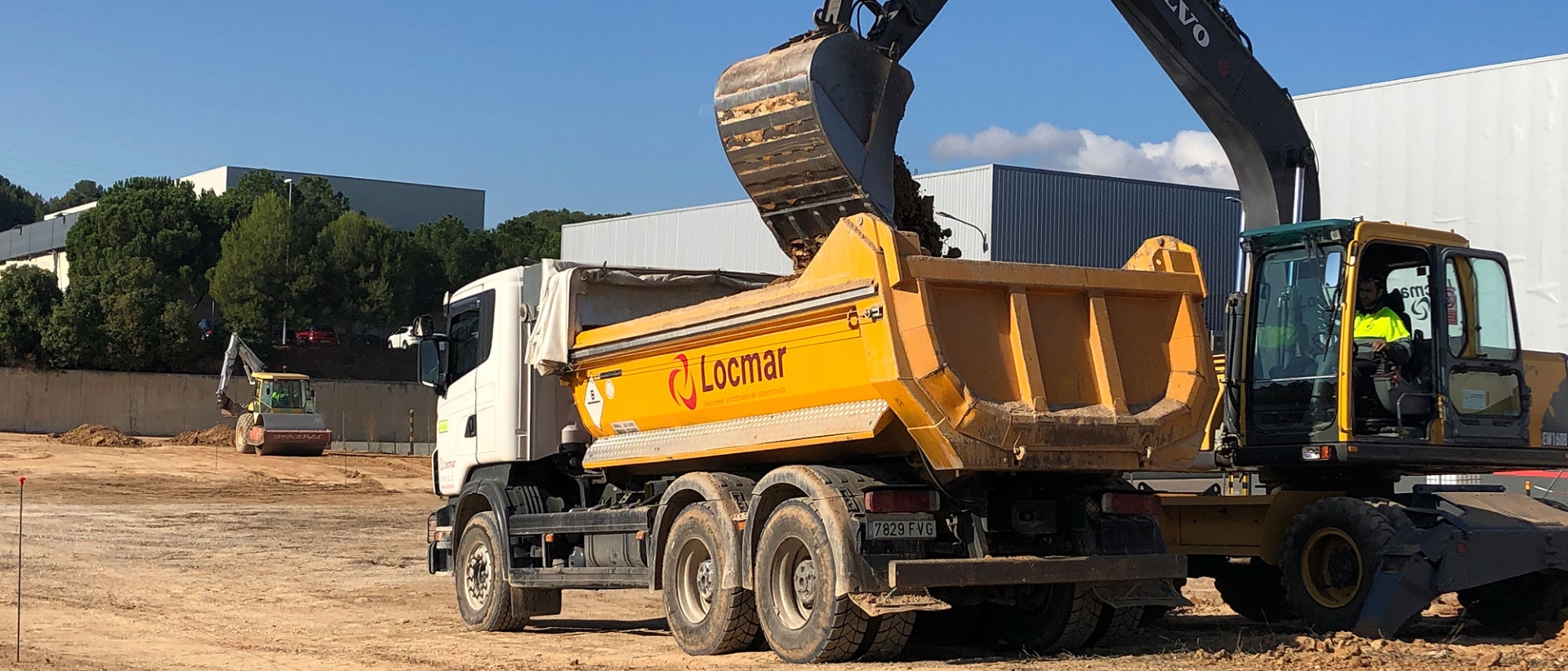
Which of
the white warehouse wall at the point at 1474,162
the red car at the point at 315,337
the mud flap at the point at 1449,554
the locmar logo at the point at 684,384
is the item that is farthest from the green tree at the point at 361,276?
the mud flap at the point at 1449,554

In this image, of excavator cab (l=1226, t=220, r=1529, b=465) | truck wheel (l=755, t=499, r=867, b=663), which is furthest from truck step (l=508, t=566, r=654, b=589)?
excavator cab (l=1226, t=220, r=1529, b=465)

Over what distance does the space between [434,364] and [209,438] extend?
4077 cm

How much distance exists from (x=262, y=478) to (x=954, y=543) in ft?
108

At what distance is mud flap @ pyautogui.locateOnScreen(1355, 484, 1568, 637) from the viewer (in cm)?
1084

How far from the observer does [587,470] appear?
42.0ft

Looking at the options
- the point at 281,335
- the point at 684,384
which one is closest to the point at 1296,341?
the point at 684,384

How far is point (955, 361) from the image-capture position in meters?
9.30

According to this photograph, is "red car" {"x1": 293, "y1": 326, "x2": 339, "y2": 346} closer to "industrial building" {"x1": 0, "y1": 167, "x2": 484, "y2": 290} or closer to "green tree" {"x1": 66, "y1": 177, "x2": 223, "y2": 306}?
"green tree" {"x1": 66, "y1": 177, "x2": 223, "y2": 306}

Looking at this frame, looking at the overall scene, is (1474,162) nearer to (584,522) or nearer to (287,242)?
(584,522)

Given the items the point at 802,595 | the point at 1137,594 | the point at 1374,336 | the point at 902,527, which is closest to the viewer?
the point at 902,527

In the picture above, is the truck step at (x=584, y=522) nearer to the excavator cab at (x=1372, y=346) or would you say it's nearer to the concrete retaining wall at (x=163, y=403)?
the excavator cab at (x=1372, y=346)

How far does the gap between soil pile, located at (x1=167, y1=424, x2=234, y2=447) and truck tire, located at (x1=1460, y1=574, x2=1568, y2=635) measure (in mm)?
45644

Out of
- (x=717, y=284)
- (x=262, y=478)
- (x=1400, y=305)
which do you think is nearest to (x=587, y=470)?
(x=717, y=284)

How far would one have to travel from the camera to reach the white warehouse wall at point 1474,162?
21359 millimetres
